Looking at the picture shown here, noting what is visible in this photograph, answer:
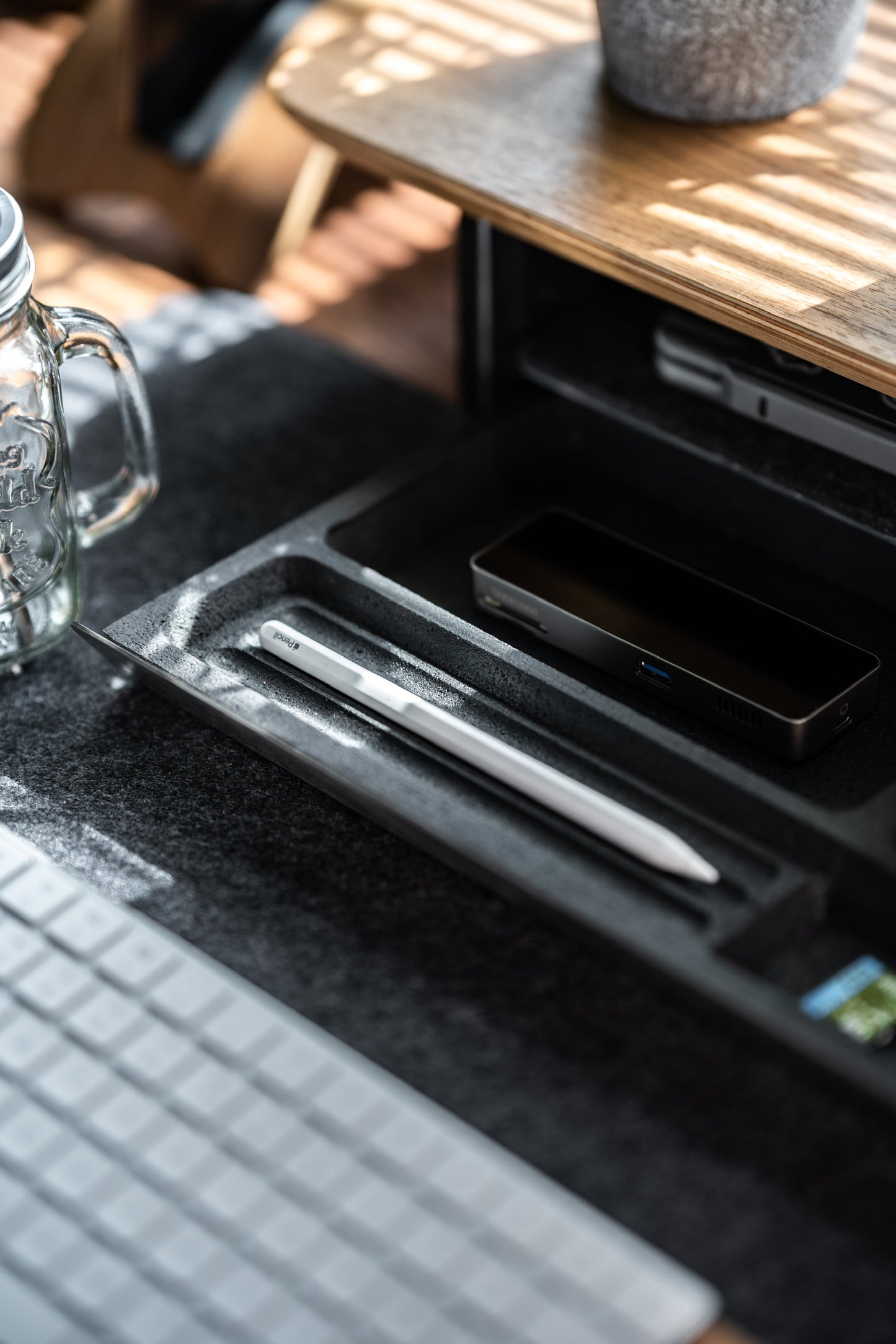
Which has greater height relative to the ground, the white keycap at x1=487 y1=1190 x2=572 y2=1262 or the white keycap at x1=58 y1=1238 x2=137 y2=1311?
the white keycap at x1=487 y1=1190 x2=572 y2=1262

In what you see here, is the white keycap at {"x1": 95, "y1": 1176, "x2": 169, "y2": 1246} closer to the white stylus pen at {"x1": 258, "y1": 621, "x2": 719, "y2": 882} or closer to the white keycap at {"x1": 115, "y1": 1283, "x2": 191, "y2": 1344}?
the white keycap at {"x1": 115, "y1": 1283, "x2": 191, "y2": 1344}

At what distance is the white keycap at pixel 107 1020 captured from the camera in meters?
0.56

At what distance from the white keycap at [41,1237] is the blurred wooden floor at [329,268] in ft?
2.07

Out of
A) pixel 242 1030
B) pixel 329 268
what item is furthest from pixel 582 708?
pixel 329 268

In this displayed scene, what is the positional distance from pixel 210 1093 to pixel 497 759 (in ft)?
0.61

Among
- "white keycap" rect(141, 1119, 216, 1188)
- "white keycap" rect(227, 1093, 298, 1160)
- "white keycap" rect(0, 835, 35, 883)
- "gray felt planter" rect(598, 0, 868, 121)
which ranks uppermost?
"gray felt planter" rect(598, 0, 868, 121)

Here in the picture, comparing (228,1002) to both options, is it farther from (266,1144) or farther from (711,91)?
(711,91)

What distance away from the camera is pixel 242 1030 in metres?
0.56

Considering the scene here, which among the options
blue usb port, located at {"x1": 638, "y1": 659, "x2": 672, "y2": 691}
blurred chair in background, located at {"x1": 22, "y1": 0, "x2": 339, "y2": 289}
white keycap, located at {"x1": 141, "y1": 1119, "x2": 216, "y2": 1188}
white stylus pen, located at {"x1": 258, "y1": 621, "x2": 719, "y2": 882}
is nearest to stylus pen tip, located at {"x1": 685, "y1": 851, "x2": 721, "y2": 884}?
white stylus pen, located at {"x1": 258, "y1": 621, "x2": 719, "y2": 882}

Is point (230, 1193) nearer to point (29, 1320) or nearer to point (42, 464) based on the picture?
point (29, 1320)

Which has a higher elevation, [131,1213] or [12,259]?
[12,259]

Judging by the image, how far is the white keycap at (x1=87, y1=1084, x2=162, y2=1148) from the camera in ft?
1.74

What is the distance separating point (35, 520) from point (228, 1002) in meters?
0.27

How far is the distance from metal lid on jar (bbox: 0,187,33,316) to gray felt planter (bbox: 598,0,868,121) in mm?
313
